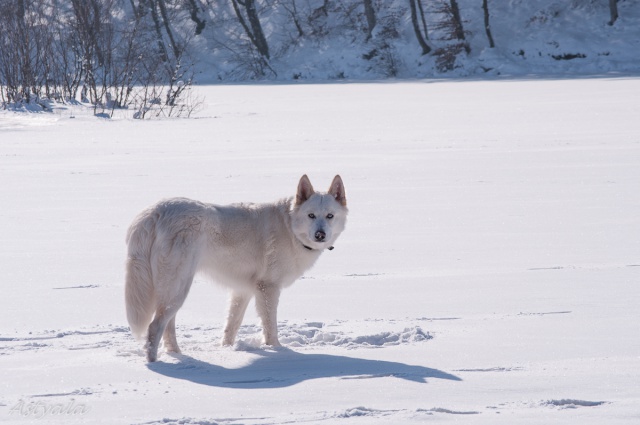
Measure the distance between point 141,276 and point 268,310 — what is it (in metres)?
0.80

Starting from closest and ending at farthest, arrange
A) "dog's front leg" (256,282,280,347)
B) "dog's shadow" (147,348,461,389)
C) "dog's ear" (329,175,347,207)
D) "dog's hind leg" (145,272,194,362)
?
"dog's shadow" (147,348,461,389) → "dog's hind leg" (145,272,194,362) → "dog's front leg" (256,282,280,347) → "dog's ear" (329,175,347,207)

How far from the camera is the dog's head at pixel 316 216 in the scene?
556 cm

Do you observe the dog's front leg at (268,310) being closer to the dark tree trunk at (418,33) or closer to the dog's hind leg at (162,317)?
the dog's hind leg at (162,317)

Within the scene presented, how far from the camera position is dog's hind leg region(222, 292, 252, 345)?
217 inches

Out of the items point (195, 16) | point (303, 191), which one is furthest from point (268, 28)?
point (303, 191)

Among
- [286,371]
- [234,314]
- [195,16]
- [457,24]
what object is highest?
[195,16]

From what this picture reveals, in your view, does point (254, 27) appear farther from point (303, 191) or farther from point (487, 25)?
point (303, 191)

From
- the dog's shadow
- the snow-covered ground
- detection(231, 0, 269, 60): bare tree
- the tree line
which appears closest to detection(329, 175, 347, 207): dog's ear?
the snow-covered ground

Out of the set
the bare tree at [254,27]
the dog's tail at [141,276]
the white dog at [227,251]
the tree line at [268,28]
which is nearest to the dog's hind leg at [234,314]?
the white dog at [227,251]

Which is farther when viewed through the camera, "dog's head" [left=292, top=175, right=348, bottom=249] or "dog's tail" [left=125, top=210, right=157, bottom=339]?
"dog's head" [left=292, top=175, right=348, bottom=249]

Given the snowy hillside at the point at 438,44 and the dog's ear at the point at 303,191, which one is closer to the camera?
the dog's ear at the point at 303,191

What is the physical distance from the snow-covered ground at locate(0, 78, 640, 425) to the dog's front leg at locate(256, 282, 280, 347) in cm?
13

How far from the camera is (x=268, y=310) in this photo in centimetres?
540

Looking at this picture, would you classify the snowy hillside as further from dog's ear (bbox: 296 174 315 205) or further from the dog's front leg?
the dog's front leg
